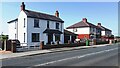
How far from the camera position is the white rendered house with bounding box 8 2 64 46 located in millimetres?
41062

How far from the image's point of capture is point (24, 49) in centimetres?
2864

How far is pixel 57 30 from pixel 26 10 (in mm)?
8564

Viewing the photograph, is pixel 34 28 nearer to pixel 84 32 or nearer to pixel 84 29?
pixel 84 29

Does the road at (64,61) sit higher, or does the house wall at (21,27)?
the house wall at (21,27)

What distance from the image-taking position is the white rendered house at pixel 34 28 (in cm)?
4106

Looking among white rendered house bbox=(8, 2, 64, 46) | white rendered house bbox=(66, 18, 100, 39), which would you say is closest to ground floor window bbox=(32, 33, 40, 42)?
white rendered house bbox=(8, 2, 64, 46)

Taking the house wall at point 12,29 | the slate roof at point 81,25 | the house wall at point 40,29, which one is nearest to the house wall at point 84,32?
the slate roof at point 81,25

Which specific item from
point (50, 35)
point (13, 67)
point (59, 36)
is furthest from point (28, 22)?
point (13, 67)

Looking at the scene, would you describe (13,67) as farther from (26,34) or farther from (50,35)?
(50,35)

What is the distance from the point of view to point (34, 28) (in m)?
42.0

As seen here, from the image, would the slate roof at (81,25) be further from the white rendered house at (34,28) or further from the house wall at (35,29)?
the house wall at (35,29)

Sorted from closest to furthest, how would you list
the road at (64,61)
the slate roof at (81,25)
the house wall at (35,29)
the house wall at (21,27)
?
the road at (64,61) → the house wall at (35,29) → the house wall at (21,27) → the slate roof at (81,25)

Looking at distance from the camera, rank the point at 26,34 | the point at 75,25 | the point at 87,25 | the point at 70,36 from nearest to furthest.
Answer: the point at 26,34
the point at 70,36
the point at 87,25
the point at 75,25

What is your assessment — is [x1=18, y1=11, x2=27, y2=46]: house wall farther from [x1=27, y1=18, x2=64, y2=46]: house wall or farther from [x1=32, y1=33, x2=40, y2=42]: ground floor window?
[x1=32, y1=33, x2=40, y2=42]: ground floor window
